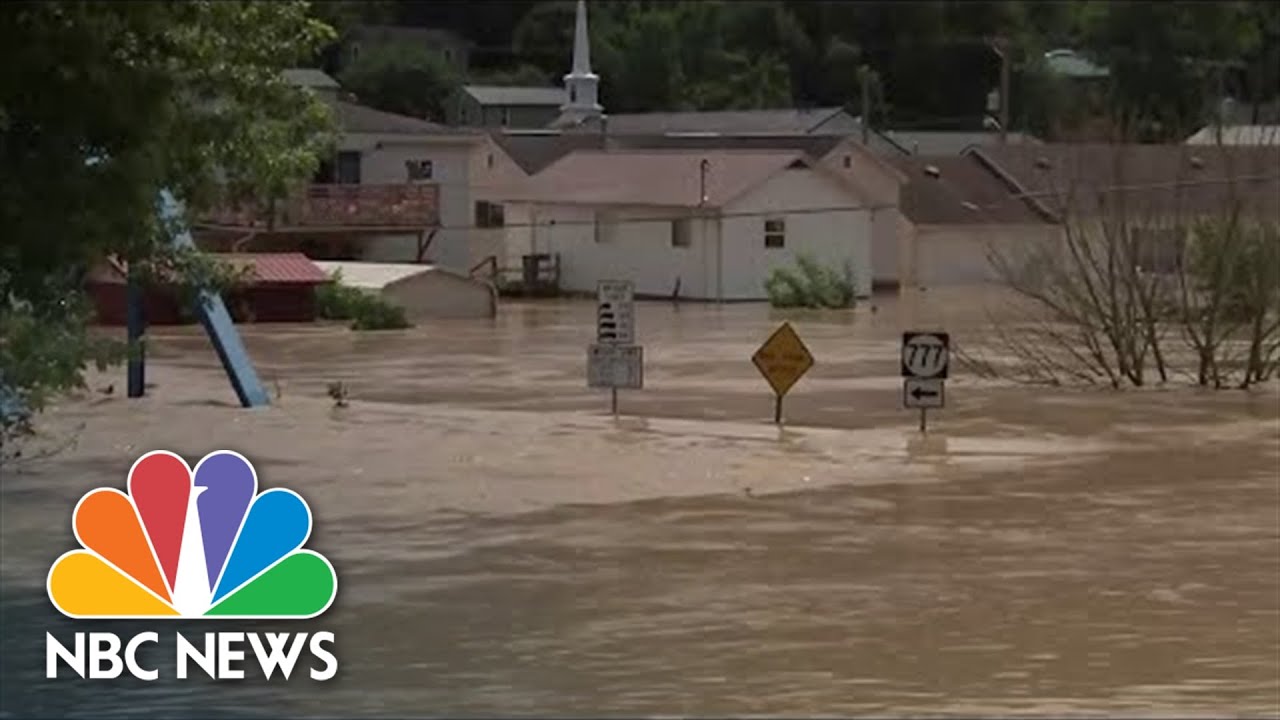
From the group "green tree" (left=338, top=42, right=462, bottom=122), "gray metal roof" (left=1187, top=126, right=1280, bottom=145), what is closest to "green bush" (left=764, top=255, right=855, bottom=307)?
"gray metal roof" (left=1187, top=126, right=1280, bottom=145)

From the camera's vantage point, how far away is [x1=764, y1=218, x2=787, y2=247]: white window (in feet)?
224

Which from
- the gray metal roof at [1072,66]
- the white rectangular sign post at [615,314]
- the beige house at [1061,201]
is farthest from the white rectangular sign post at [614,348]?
the gray metal roof at [1072,66]

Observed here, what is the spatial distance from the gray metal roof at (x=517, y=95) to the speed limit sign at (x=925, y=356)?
62.3 metres

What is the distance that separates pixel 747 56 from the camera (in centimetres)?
10494

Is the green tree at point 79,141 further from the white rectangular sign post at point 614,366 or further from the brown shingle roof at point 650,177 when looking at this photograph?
the brown shingle roof at point 650,177

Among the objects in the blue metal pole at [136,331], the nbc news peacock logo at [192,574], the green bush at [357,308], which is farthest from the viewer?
the green bush at [357,308]

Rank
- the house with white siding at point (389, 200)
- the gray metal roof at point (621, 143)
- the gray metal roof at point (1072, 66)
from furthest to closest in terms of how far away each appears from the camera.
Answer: the gray metal roof at point (1072, 66), the gray metal roof at point (621, 143), the house with white siding at point (389, 200)

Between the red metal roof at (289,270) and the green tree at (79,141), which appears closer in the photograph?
the green tree at (79,141)

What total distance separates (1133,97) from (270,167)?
3336 inches

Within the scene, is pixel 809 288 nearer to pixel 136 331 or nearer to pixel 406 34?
pixel 136 331

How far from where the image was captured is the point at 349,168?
74312mm

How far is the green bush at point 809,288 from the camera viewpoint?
64.1 m

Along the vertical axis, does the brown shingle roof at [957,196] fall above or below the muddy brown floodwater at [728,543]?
above

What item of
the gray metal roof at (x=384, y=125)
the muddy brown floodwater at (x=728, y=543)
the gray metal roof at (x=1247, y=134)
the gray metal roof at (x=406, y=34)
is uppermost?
the gray metal roof at (x=406, y=34)
